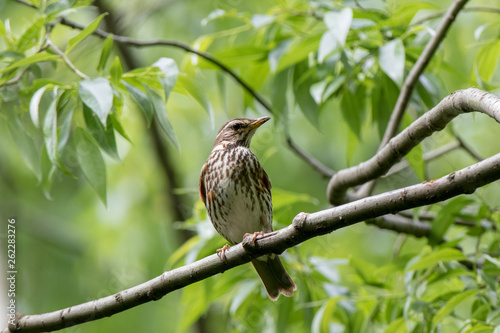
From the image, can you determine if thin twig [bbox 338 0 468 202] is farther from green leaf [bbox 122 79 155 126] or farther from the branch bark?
green leaf [bbox 122 79 155 126]

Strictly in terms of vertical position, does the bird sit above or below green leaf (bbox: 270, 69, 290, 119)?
below

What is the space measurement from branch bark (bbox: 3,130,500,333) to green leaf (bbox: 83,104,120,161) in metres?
0.73

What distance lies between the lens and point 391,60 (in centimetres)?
379

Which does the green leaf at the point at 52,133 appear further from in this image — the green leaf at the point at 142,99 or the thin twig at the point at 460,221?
the thin twig at the point at 460,221

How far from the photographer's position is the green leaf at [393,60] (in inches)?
147

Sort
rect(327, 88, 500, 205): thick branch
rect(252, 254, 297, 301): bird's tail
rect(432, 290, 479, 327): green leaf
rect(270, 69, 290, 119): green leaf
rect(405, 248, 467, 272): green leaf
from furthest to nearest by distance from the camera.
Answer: rect(270, 69, 290, 119): green leaf, rect(252, 254, 297, 301): bird's tail, rect(405, 248, 467, 272): green leaf, rect(432, 290, 479, 327): green leaf, rect(327, 88, 500, 205): thick branch

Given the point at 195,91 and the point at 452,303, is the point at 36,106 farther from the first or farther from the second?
the point at 452,303

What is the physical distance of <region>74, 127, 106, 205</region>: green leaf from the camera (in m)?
3.45

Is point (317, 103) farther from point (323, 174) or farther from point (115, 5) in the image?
point (115, 5)

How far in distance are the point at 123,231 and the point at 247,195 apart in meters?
3.56

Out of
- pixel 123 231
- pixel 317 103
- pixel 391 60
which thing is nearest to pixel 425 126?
pixel 391 60

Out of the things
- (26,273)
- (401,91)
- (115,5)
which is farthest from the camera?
(115,5)

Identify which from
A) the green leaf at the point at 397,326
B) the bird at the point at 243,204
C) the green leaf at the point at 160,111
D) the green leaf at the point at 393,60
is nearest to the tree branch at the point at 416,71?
the green leaf at the point at 393,60

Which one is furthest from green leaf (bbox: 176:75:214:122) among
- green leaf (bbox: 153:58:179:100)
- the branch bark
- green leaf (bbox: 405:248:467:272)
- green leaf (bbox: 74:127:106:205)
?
green leaf (bbox: 405:248:467:272)
